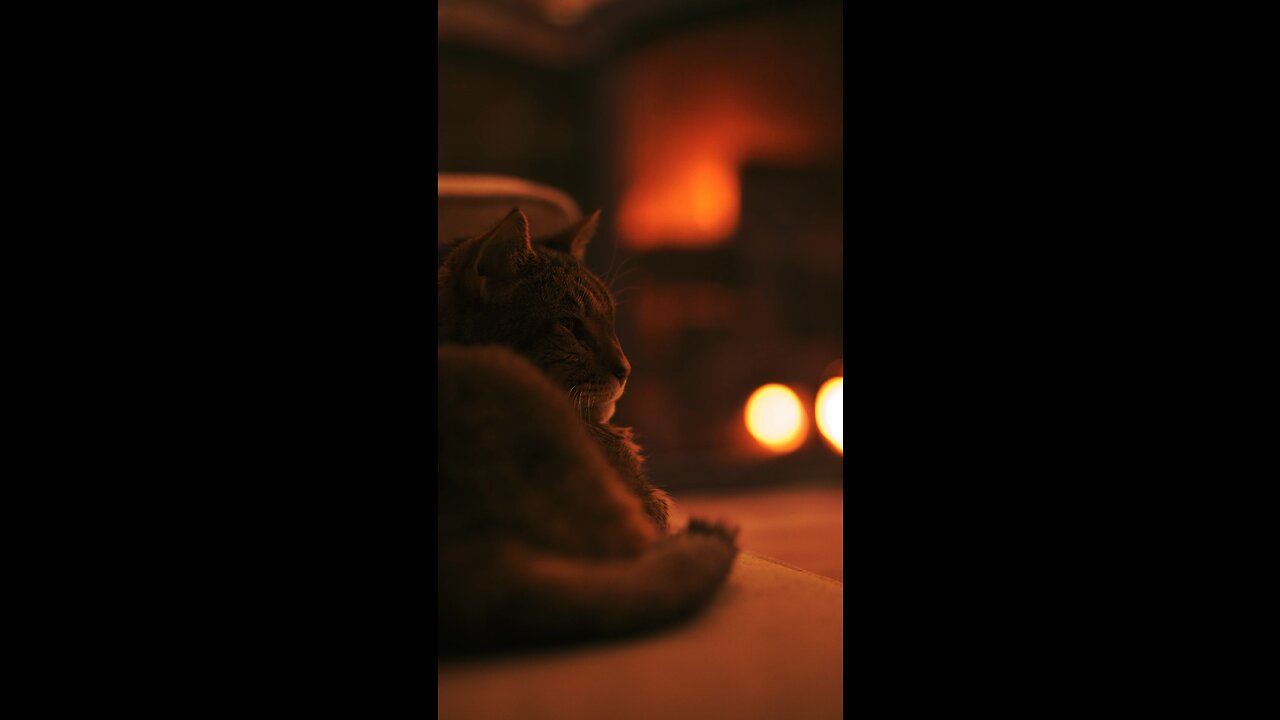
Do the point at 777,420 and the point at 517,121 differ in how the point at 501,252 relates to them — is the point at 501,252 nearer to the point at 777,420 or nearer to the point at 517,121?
the point at 517,121

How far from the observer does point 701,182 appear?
295 centimetres

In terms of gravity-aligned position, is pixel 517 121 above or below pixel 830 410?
above

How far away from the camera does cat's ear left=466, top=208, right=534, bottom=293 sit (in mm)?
799

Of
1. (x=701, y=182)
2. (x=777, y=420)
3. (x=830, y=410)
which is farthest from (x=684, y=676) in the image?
(x=701, y=182)

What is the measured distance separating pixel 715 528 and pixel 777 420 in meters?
2.17

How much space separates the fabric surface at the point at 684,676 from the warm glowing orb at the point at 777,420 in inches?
85.8

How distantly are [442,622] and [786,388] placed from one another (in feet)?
8.44

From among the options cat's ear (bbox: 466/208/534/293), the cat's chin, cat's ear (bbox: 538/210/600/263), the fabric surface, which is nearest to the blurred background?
cat's ear (bbox: 538/210/600/263)

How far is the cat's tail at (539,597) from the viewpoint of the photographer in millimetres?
587

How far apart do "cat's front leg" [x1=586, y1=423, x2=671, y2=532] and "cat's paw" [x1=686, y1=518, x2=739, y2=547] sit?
3.5 inches

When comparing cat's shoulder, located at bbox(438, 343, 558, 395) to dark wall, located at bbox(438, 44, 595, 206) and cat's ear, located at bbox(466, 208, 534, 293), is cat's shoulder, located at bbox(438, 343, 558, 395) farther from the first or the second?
dark wall, located at bbox(438, 44, 595, 206)

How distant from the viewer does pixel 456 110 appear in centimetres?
247

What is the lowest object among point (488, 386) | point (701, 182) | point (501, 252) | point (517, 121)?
point (488, 386)
